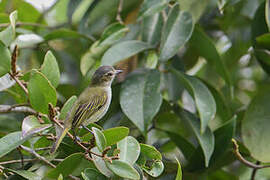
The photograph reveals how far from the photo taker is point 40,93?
198 cm

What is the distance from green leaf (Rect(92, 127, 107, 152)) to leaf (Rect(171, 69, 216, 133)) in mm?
886

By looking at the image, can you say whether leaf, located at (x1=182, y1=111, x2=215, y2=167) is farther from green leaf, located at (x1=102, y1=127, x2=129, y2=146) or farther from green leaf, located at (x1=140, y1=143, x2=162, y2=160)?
green leaf, located at (x1=102, y1=127, x2=129, y2=146)

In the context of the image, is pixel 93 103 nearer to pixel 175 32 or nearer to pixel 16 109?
pixel 16 109

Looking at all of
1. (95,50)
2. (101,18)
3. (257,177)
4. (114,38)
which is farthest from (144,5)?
(257,177)

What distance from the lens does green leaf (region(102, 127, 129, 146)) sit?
1.81 m

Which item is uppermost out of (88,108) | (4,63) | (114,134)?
(4,63)

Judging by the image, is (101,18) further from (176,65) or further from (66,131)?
(66,131)

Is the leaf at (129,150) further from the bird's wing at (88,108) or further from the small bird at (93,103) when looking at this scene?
the bird's wing at (88,108)

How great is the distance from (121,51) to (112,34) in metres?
0.14

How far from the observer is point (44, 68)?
214cm

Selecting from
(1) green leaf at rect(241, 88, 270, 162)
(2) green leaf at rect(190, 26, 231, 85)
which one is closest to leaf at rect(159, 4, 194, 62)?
(2) green leaf at rect(190, 26, 231, 85)

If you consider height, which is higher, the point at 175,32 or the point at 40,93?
the point at 40,93

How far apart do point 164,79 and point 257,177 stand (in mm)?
903

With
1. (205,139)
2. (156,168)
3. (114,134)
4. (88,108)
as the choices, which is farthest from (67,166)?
(205,139)
